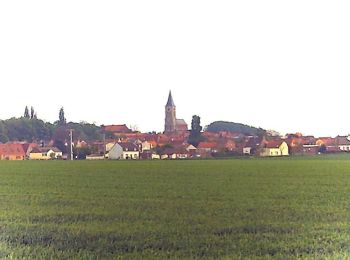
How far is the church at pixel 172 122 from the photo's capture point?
14922 millimetres

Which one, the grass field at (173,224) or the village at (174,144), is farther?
the village at (174,144)

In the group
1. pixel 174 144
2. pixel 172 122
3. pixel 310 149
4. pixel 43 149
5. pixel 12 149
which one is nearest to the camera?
pixel 172 122

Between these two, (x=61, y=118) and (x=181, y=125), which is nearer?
(x=61, y=118)

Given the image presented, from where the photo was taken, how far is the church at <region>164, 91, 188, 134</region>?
14.9 m

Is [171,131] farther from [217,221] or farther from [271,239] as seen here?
[271,239]

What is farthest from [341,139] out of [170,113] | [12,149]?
[12,149]

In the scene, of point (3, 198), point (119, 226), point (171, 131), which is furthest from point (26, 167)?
point (119, 226)

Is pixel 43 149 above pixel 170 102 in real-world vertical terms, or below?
below

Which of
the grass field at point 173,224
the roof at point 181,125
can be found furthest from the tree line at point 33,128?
the roof at point 181,125

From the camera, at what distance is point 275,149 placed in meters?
33.3

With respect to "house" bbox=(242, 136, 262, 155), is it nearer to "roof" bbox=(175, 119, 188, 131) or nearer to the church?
"roof" bbox=(175, 119, 188, 131)

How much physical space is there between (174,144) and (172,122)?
7.66m

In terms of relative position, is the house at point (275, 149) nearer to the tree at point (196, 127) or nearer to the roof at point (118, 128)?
the tree at point (196, 127)

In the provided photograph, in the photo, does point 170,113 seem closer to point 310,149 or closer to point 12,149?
point 12,149
